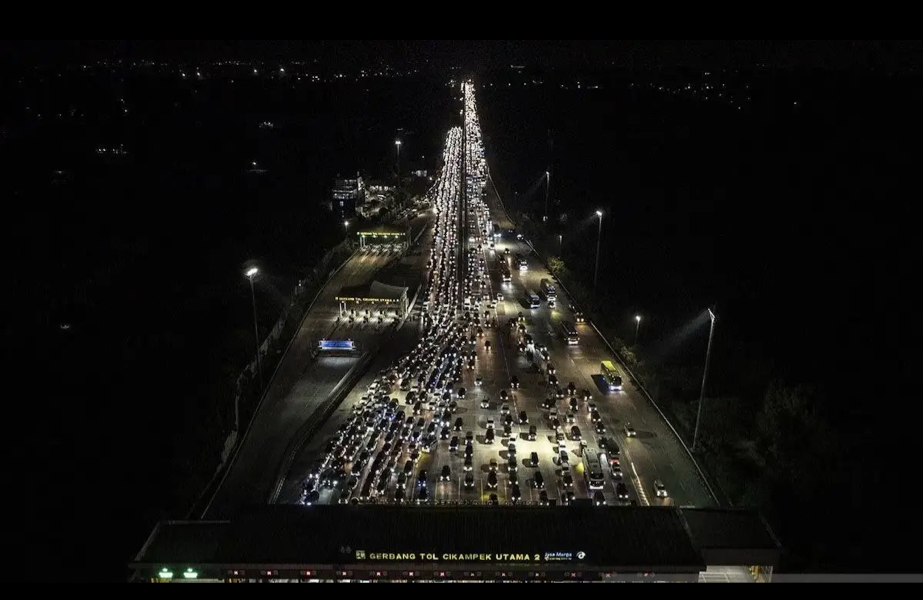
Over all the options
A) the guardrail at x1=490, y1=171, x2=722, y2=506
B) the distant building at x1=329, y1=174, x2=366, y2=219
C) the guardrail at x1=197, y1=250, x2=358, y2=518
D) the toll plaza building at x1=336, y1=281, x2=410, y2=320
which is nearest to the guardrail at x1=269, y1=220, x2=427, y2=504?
the guardrail at x1=197, y1=250, x2=358, y2=518

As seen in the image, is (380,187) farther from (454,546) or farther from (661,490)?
(454,546)

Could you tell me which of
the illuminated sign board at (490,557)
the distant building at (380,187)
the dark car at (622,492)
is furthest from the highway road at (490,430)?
the distant building at (380,187)

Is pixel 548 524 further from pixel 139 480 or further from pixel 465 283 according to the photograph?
pixel 465 283

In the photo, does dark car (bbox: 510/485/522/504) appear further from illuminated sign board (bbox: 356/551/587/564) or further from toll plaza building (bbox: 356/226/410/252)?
toll plaza building (bbox: 356/226/410/252)

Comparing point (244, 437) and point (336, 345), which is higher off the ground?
point (336, 345)

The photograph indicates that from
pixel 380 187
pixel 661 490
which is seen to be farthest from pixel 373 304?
pixel 380 187

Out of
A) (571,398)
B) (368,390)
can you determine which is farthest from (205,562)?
(571,398)
